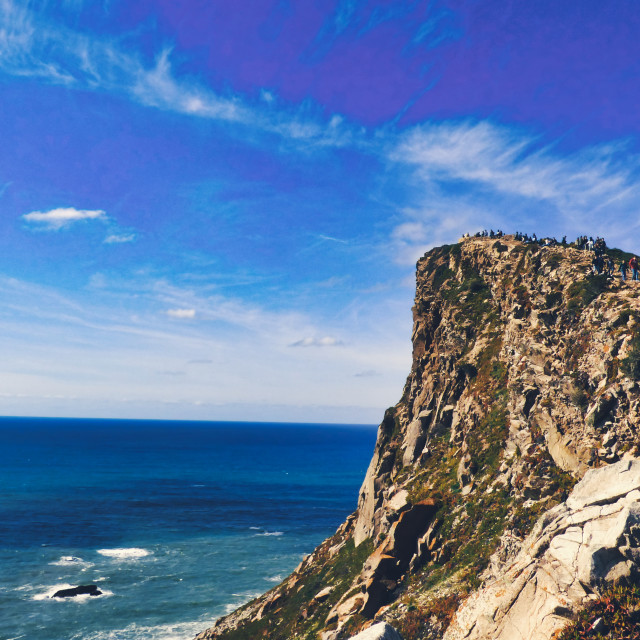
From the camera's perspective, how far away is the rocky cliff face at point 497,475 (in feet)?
74.3

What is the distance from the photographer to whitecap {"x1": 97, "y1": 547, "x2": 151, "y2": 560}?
85.9m

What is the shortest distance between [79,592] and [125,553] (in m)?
18.6

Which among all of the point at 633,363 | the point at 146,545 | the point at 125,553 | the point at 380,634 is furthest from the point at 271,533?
the point at 633,363

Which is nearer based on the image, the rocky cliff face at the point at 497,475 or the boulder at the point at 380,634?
the boulder at the point at 380,634

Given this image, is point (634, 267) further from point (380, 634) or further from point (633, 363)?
point (380, 634)

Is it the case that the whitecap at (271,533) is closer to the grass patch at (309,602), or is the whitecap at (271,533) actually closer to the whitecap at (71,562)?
the whitecap at (71,562)

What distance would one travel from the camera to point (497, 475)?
36.1 metres

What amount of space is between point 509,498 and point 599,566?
13.3 metres

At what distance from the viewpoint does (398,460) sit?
175ft

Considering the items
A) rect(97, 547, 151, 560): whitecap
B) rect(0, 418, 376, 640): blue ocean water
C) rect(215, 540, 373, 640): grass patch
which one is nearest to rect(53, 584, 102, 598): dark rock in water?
rect(0, 418, 376, 640): blue ocean water

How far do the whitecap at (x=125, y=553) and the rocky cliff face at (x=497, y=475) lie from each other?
138ft

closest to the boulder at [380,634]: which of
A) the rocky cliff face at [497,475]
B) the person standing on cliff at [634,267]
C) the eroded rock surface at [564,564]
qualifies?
the eroded rock surface at [564,564]

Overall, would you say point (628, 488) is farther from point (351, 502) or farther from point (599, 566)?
point (351, 502)

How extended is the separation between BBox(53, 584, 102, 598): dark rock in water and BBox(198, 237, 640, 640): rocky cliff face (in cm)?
2933
